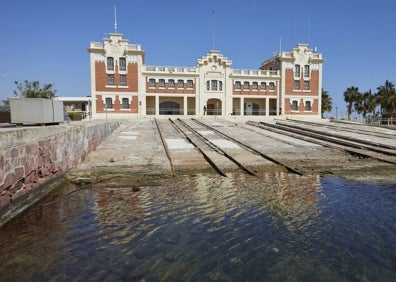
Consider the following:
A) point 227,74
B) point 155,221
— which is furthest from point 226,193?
point 227,74

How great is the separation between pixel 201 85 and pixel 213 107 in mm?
5676

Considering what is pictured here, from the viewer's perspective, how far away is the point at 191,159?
1438 cm

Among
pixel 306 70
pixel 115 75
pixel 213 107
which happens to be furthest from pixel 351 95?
pixel 115 75

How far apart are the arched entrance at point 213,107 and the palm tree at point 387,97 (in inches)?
1410

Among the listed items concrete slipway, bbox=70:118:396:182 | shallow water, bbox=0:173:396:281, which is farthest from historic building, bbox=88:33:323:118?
shallow water, bbox=0:173:396:281

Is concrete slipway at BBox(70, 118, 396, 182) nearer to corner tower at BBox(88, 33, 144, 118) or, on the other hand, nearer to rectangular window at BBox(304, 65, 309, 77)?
A: corner tower at BBox(88, 33, 144, 118)

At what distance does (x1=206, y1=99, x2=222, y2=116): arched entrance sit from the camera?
58.4 metres

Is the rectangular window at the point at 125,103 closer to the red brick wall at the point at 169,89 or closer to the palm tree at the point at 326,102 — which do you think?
the red brick wall at the point at 169,89

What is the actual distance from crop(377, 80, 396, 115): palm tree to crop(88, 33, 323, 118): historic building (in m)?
17.4

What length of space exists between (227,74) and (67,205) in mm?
51975

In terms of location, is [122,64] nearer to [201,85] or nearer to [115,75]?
[115,75]

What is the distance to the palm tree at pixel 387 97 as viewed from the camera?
64.8 meters

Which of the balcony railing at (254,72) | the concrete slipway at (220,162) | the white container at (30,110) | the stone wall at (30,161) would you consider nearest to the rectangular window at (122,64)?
the balcony railing at (254,72)

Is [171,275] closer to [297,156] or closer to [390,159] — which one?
[297,156]
